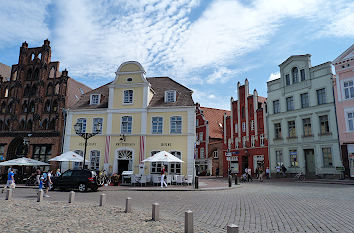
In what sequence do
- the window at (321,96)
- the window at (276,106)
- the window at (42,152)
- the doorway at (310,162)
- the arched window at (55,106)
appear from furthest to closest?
the window at (276,106)
the arched window at (55,106)
the doorway at (310,162)
the window at (321,96)
the window at (42,152)

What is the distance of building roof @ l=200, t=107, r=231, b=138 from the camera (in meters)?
52.7

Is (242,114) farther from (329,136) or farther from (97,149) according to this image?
(97,149)

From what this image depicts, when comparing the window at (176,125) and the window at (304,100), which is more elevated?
the window at (304,100)

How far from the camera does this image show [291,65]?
3488 centimetres

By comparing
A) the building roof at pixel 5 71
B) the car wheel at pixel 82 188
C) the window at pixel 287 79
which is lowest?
the car wheel at pixel 82 188

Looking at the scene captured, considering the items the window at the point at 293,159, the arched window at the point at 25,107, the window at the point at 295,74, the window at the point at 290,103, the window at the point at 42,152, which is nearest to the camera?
the window at the point at 42,152

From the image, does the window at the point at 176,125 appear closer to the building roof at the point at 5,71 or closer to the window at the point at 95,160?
the window at the point at 95,160

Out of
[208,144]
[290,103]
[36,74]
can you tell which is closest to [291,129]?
[290,103]

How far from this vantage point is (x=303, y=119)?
3303 centimetres

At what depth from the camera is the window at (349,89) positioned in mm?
28275

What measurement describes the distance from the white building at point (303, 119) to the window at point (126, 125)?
19.8 meters

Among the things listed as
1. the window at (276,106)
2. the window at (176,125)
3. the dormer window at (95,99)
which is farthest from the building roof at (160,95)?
the window at (276,106)

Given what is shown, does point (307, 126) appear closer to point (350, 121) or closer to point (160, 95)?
point (350, 121)

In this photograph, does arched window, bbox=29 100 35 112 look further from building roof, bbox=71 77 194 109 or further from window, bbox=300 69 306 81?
window, bbox=300 69 306 81
